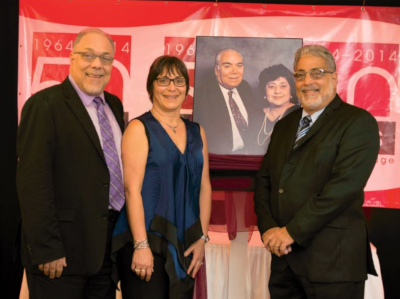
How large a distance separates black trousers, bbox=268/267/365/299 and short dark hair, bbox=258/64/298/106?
49.8 inches

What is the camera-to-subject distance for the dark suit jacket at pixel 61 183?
7.04 ft

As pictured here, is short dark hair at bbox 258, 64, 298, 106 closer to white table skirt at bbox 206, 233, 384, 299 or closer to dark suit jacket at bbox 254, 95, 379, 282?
dark suit jacket at bbox 254, 95, 379, 282

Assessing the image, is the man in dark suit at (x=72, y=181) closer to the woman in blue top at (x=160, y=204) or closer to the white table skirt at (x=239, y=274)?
the woman in blue top at (x=160, y=204)

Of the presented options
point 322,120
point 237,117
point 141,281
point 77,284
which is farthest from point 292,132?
point 77,284

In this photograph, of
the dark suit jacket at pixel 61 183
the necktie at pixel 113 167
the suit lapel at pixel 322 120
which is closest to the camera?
the dark suit jacket at pixel 61 183

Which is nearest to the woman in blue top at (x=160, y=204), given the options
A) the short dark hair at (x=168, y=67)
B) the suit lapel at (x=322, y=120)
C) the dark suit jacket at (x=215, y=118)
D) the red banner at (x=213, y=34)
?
the short dark hair at (x=168, y=67)

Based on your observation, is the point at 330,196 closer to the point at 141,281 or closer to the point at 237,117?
the point at 141,281

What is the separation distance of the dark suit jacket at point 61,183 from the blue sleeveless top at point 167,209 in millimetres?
148

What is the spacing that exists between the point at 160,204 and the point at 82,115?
0.53 meters

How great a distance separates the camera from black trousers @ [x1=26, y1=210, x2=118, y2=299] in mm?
2260

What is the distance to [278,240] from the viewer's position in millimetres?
2451

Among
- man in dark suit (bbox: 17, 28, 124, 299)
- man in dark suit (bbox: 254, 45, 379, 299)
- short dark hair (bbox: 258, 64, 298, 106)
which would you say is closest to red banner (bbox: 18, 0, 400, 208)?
short dark hair (bbox: 258, 64, 298, 106)

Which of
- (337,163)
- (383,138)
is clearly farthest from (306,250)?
(383,138)

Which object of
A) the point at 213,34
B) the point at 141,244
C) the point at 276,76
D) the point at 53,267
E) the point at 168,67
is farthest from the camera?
the point at 213,34
